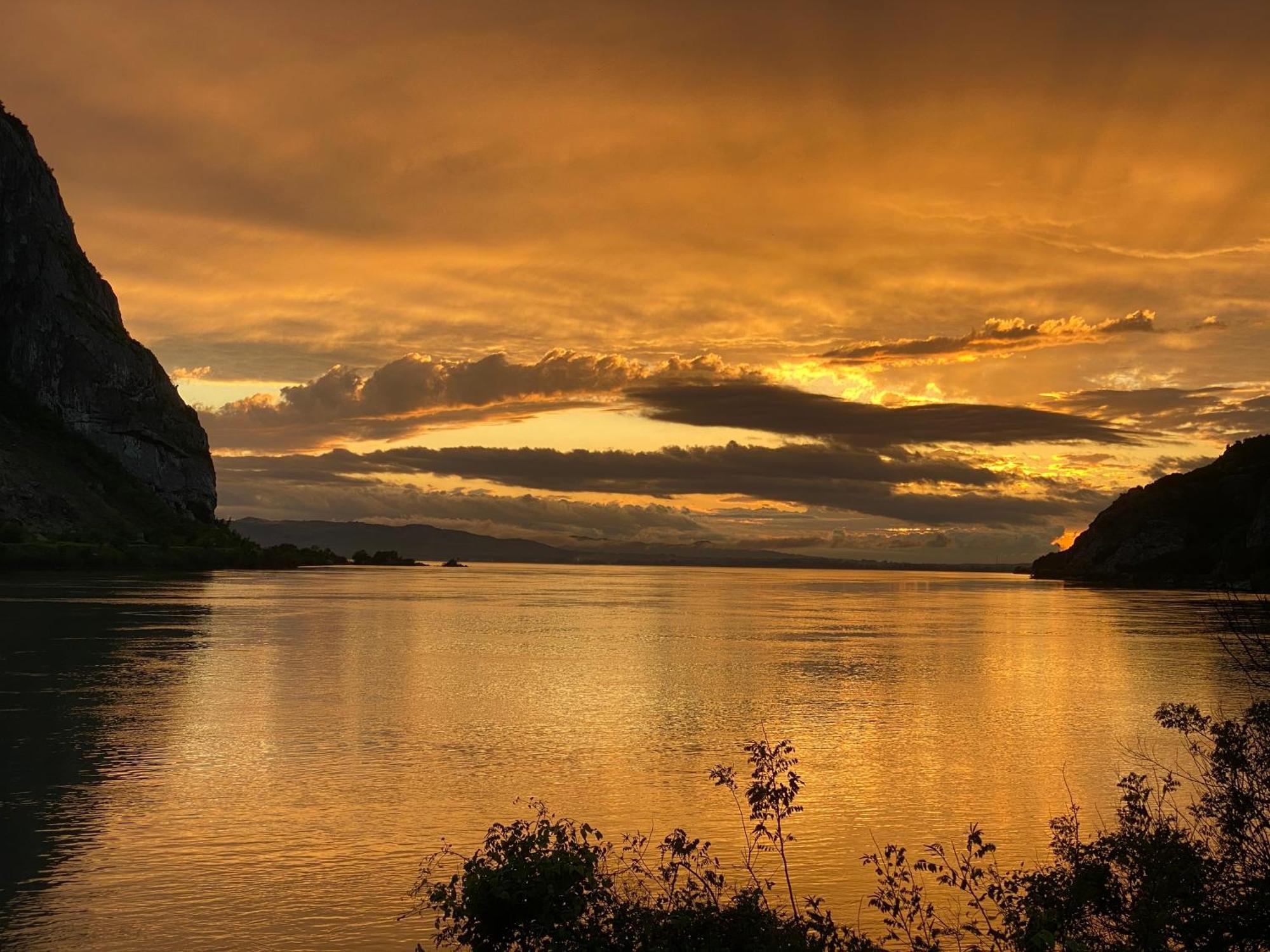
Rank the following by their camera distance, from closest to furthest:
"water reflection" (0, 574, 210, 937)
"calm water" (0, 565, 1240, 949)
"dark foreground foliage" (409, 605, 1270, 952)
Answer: "dark foreground foliage" (409, 605, 1270, 952), "calm water" (0, 565, 1240, 949), "water reflection" (0, 574, 210, 937)

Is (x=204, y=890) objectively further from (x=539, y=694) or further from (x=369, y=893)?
(x=539, y=694)

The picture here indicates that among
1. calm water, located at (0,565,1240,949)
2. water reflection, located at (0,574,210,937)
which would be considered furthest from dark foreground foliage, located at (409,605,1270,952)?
water reflection, located at (0,574,210,937)

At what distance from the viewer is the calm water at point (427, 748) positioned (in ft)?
71.2

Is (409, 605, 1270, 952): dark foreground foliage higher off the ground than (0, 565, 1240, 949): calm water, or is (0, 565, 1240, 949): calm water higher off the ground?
(409, 605, 1270, 952): dark foreground foliage

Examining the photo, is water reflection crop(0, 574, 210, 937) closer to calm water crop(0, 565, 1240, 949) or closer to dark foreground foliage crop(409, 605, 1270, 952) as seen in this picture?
calm water crop(0, 565, 1240, 949)

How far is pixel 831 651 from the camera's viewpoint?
7962 cm

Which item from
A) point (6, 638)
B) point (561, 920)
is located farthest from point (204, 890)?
point (6, 638)

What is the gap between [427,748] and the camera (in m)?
37.2

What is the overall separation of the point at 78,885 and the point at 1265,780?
70.0ft

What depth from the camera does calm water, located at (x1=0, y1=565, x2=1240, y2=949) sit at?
21703 millimetres

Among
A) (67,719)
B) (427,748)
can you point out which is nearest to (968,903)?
(427,748)

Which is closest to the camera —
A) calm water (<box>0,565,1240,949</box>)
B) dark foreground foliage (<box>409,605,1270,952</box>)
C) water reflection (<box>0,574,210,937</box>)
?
dark foreground foliage (<box>409,605,1270,952</box>)

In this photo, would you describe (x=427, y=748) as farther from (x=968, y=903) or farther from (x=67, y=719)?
(x=968, y=903)

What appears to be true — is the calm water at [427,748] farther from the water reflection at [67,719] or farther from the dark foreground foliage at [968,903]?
the dark foreground foliage at [968,903]
